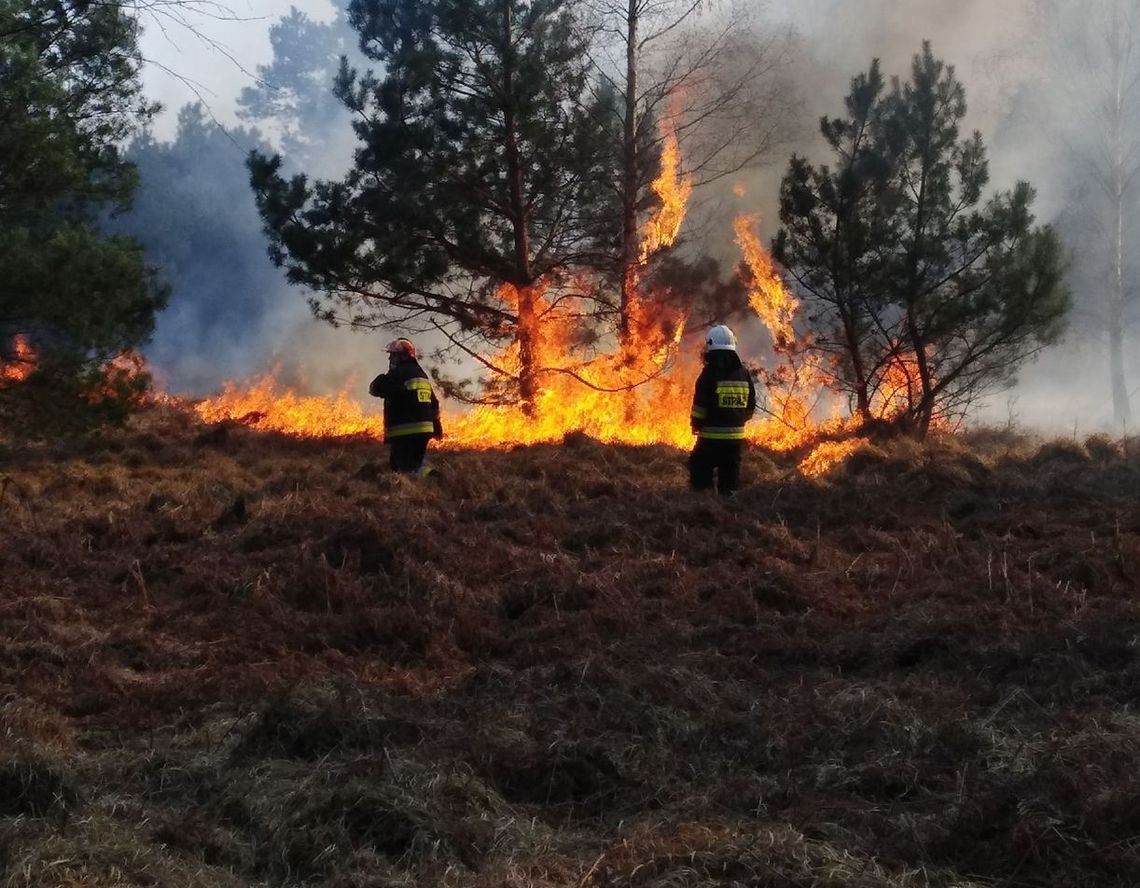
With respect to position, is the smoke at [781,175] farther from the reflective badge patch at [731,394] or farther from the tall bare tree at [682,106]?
the reflective badge patch at [731,394]

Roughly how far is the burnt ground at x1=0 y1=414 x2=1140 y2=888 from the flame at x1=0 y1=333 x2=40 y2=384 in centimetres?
175

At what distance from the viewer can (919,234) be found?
15.7 meters

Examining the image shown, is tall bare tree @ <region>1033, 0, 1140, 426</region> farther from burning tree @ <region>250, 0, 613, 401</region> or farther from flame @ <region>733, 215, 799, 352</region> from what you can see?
burning tree @ <region>250, 0, 613, 401</region>

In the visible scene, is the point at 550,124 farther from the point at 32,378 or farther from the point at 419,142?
the point at 32,378

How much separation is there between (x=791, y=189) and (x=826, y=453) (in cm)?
427

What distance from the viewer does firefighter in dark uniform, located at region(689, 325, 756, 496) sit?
10875 millimetres

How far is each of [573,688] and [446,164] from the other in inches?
508

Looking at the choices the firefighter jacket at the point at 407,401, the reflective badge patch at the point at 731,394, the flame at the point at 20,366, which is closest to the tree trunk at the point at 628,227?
the firefighter jacket at the point at 407,401

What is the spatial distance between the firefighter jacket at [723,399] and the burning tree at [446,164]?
7.02 meters

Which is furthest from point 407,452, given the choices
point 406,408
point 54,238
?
point 54,238

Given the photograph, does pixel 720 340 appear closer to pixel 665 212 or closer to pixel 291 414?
pixel 665 212

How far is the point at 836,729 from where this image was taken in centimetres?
468

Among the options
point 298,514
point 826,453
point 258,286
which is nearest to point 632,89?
point 826,453

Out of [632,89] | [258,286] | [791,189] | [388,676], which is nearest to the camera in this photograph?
[388,676]
